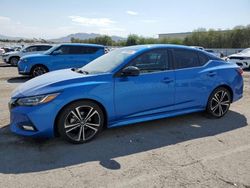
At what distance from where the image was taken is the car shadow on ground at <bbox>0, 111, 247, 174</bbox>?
3.82 meters

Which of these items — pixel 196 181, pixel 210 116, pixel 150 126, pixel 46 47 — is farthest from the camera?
pixel 46 47

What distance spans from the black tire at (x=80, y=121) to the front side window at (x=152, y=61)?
1108 millimetres

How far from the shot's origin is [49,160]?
3.89m

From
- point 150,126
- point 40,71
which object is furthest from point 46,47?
point 150,126

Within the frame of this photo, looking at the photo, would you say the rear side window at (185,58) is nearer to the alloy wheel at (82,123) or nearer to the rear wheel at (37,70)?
the alloy wheel at (82,123)

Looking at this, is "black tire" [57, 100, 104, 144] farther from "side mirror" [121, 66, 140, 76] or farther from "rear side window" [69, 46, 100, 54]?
"rear side window" [69, 46, 100, 54]

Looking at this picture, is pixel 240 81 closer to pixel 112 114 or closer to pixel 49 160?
pixel 112 114

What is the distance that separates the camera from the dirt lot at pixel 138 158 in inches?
132

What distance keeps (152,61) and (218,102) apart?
1856mm

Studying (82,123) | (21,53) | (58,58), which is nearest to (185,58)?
(82,123)

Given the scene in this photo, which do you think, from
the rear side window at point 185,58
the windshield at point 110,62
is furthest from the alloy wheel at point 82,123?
the rear side window at point 185,58

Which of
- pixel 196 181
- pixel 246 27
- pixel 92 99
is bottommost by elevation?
pixel 196 181

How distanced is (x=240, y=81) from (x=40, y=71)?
8535mm

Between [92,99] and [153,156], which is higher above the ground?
[92,99]
